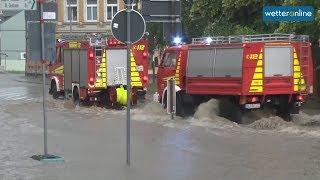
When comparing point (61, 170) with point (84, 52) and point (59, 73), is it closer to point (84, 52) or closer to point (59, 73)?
point (84, 52)

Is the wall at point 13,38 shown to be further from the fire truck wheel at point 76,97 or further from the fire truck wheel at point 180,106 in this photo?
the fire truck wheel at point 180,106

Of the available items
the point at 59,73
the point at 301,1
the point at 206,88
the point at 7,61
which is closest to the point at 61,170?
the point at 206,88

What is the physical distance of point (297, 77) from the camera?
1819cm

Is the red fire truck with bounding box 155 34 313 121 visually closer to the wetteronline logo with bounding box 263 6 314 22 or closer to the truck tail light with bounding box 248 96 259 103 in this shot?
the truck tail light with bounding box 248 96 259 103

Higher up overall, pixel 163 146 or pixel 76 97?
pixel 76 97

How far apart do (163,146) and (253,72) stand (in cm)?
448

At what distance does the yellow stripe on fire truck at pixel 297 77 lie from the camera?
1803 centimetres

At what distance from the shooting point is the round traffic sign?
10992 mm

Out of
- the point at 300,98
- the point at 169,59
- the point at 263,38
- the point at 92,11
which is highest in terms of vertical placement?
the point at 92,11

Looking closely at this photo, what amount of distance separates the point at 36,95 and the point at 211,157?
21.6 m

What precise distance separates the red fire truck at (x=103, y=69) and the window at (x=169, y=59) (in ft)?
11.2

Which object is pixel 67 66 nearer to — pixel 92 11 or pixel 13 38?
pixel 92 11

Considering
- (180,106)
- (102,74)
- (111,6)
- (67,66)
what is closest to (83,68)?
(102,74)

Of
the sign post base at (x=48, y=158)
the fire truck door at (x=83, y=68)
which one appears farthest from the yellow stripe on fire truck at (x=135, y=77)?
the sign post base at (x=48, y=158)
